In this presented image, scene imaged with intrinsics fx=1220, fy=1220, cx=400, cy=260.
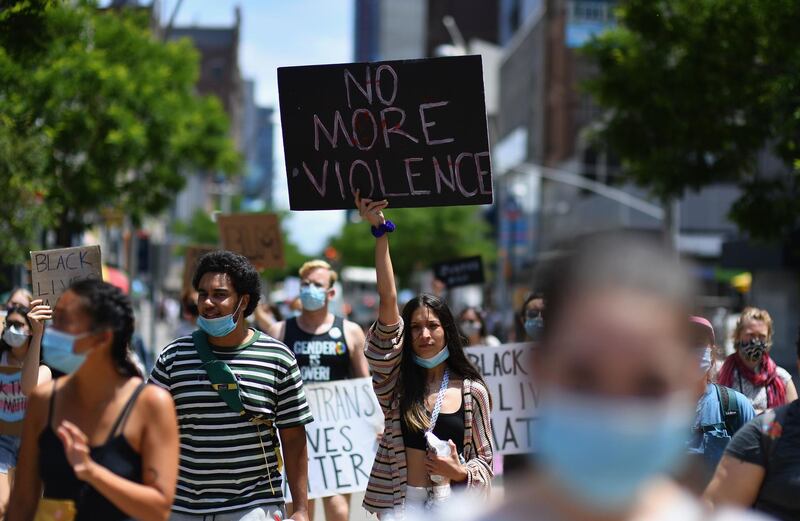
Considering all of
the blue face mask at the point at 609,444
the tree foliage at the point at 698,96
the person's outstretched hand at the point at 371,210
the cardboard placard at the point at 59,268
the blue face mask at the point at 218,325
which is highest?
the tree foliage at the point at 698,96

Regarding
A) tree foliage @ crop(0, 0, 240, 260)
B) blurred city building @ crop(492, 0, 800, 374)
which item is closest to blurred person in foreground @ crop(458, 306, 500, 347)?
tree foliage @ crop(0, 0, 240, 260)

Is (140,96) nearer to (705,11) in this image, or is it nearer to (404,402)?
(705,11)

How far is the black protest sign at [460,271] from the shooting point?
15.4 m

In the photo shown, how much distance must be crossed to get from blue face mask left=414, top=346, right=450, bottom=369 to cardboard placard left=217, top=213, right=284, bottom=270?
5.91 metres

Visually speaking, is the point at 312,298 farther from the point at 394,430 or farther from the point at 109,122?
the point at 109,122

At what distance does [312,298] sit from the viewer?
8273mm

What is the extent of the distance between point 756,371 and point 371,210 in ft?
9.07

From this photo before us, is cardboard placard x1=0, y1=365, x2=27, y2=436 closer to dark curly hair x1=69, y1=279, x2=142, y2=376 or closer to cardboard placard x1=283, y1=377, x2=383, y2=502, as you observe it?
cardboard placard x1=283, y1=377, x2=383, y2=502

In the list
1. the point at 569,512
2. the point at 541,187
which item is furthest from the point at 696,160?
the point at 541,187

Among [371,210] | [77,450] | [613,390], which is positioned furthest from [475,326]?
[613,390]

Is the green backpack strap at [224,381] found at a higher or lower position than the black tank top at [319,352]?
higher

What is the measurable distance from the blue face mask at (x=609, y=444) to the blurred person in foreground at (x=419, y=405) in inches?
125

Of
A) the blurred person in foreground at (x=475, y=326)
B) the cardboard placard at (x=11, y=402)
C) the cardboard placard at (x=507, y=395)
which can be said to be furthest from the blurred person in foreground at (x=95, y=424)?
the blurred person in foreground at (x=475, y=326)

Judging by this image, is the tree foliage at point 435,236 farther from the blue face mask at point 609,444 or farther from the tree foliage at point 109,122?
the blue face mask at point 609,444
